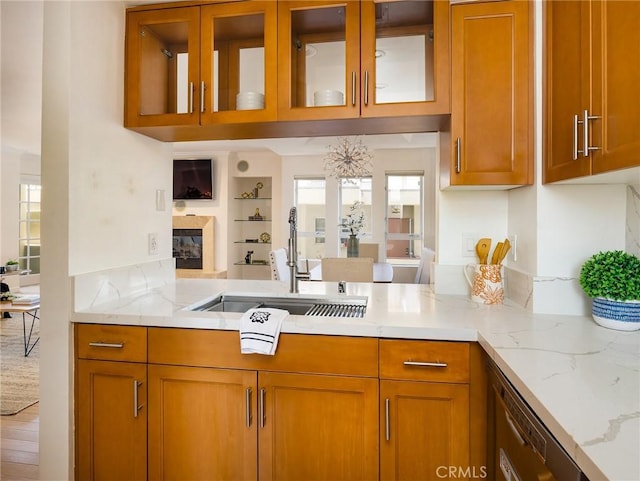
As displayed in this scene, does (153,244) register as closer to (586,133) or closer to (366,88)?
(366,88)

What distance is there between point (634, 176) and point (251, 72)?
1.60m

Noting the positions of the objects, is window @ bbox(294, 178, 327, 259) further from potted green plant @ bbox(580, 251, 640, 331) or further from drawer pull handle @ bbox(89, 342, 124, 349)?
potted green plant @ bbox(580, 251, 640, 331)

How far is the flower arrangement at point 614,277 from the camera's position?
129 centimetres

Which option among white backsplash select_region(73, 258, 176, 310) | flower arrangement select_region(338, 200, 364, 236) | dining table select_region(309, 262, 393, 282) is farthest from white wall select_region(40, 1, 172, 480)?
flower arrangement select_region(338, 200, 364, 236)

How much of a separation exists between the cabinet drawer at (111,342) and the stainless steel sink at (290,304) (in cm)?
35

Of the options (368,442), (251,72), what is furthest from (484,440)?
(251,72)

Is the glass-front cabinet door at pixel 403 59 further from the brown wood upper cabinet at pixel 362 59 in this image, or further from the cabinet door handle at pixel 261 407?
the cabinet door handle at pixel 261 407

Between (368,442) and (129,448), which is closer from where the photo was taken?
(368,442)

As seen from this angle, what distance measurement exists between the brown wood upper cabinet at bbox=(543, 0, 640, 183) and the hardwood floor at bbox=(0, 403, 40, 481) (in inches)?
111

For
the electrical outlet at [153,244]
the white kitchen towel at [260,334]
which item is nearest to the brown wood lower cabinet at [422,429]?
the white kitchen towel at [260,334]

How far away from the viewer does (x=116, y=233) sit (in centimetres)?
185

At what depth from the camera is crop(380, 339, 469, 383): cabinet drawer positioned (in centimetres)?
→ 133

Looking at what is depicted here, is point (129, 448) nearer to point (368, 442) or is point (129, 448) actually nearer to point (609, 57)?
point (368, 442)

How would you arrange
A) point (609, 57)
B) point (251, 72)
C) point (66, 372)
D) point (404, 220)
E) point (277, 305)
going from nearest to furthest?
point (609, 57), point (66, 372), point (251, 72), point (277, 305), point (404, 220)
